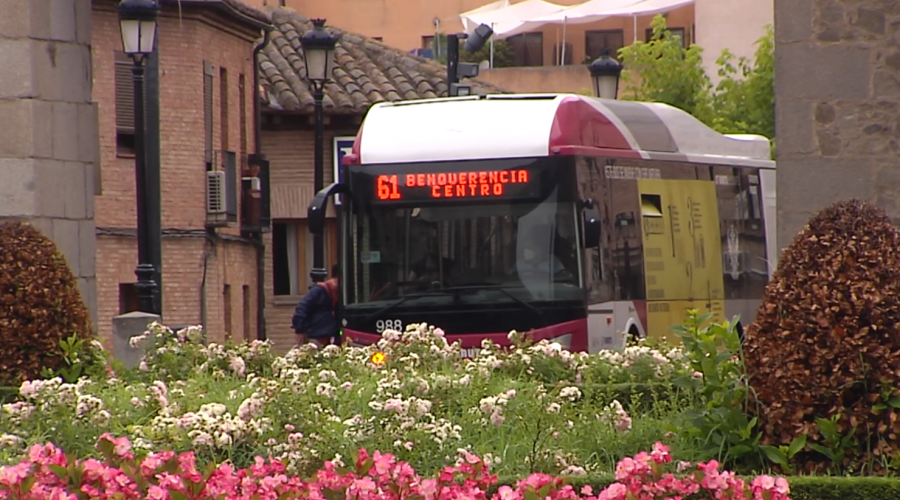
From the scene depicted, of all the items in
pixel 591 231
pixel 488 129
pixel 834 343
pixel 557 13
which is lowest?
pixel 834 343

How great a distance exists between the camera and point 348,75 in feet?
133

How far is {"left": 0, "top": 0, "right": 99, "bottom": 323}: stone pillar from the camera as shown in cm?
1414

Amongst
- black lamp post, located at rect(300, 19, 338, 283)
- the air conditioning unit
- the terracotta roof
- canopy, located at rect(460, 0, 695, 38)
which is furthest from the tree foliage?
canopy, located at rect(460, 0, 695, 38)

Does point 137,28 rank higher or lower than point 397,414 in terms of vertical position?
higher

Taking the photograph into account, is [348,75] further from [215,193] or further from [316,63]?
[316,63]

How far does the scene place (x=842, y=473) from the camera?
8203 millimetres

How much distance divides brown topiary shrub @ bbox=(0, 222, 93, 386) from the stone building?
84.1 ft

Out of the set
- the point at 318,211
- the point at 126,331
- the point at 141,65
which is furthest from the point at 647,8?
the point at 126,331

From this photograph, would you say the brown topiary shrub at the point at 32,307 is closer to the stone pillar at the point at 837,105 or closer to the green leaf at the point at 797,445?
the green leaf at the point at 797,445

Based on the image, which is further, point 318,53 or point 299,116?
point 299,116

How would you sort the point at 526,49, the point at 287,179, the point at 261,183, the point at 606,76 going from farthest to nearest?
the point at 526,49 < the point at 287,179 < the point at 261,183 < the point at 606,76

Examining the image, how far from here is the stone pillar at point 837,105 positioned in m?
15.4

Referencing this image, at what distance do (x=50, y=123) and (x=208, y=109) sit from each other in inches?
681

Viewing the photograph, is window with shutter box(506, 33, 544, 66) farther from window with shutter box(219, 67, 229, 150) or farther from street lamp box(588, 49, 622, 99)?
street lamp box(588, 49, 622, 99)
